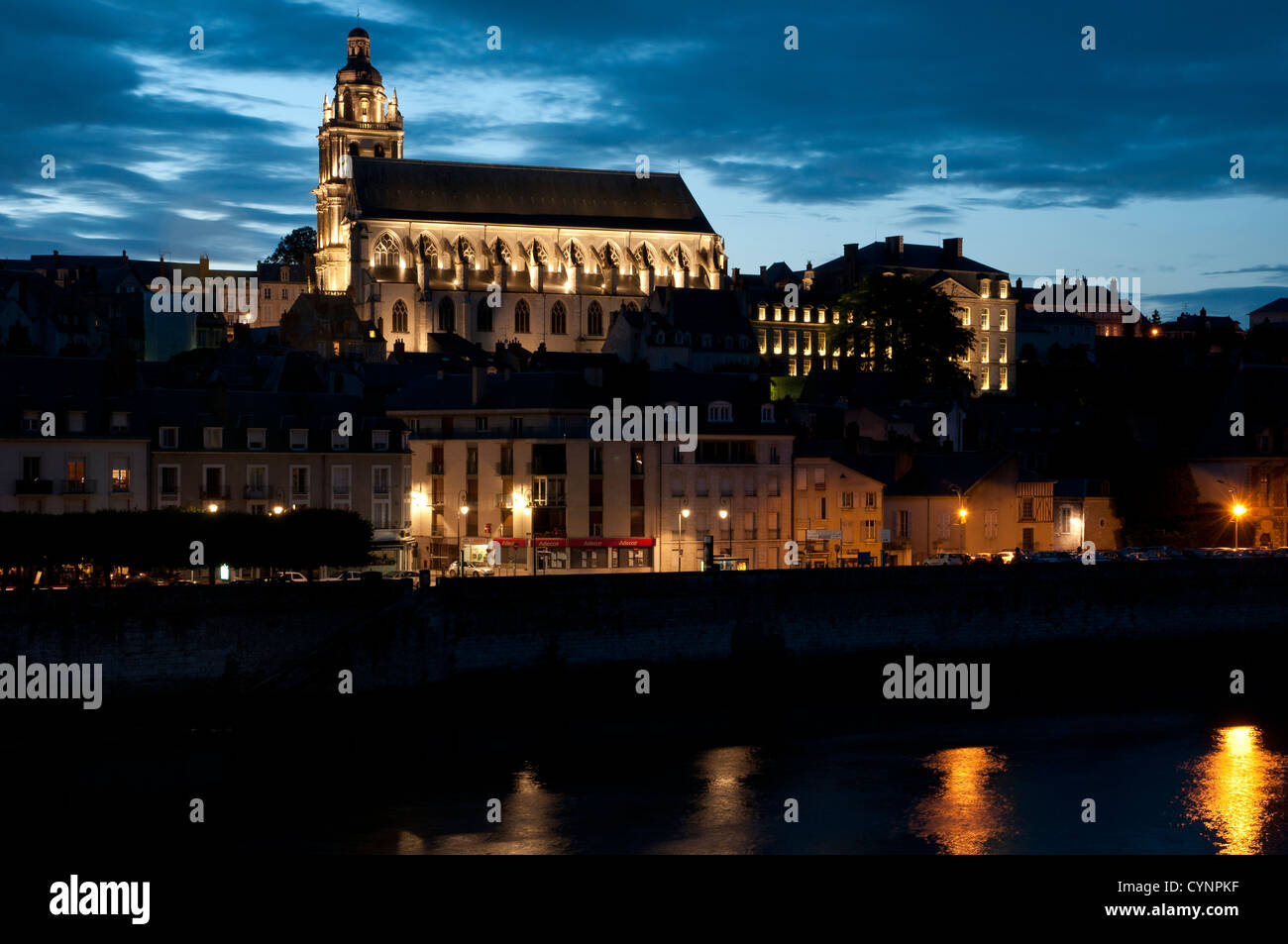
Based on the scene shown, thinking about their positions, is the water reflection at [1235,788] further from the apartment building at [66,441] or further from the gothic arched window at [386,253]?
the gothic arched window at [386,253]

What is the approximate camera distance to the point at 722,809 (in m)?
33.1

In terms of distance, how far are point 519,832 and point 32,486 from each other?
2277 centimetres

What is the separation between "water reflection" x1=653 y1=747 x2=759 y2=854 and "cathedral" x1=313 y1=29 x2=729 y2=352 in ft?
300

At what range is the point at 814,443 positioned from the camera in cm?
6169

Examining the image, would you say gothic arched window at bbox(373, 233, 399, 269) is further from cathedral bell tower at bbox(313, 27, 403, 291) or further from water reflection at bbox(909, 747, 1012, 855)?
water reflection at bbox(909, 747, 1012, 855)

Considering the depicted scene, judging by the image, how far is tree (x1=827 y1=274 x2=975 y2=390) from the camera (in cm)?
10875

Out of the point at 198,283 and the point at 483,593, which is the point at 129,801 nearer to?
the point at 483,593

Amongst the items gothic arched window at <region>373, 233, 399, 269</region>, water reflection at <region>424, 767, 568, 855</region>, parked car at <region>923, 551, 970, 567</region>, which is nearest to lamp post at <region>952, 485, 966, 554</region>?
parked car at <region>923, 551, 970, 567</region>

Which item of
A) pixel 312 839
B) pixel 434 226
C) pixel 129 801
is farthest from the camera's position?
pixel 434 226

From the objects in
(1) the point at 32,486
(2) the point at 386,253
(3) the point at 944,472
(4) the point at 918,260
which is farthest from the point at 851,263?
(1) the point at 32,486

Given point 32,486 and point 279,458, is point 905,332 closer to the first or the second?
point 279,458

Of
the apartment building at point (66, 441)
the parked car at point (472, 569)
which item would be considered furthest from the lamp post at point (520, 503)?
the apartment building at point (66, 441)

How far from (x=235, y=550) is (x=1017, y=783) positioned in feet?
66.0
